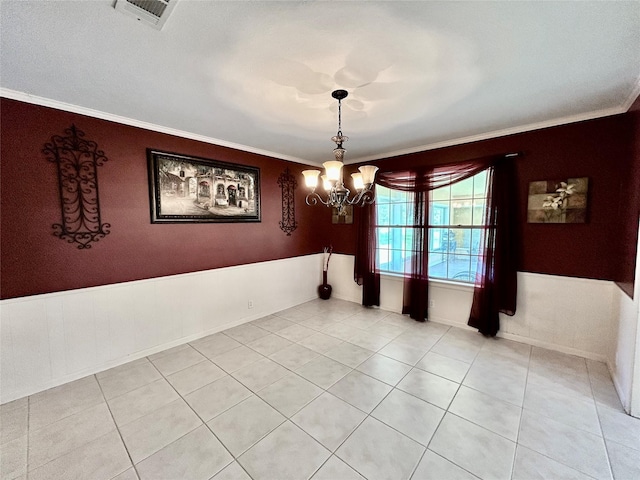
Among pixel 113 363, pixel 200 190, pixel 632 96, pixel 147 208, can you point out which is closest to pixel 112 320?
pixel 113 363

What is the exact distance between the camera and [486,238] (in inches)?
126

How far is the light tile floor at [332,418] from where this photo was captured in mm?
1562

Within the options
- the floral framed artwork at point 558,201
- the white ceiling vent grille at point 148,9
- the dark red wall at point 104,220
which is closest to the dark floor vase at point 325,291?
the dark red wall at point 104,220

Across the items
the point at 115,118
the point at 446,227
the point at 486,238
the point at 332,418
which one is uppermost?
the point at 115,118

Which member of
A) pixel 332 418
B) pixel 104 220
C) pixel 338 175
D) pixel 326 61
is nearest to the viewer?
pixel 326 61

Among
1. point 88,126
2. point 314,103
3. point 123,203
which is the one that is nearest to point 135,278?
point 123,203

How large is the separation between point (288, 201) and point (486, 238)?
9.72ft

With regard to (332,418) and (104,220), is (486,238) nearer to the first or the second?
(332,418)

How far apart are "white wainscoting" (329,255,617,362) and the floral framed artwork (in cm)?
67

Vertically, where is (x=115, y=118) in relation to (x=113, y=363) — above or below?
above

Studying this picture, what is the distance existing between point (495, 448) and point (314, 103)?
2.96 meters

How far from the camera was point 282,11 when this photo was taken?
134cm

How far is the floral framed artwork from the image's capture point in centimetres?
270

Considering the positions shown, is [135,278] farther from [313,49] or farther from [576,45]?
[576,45]
